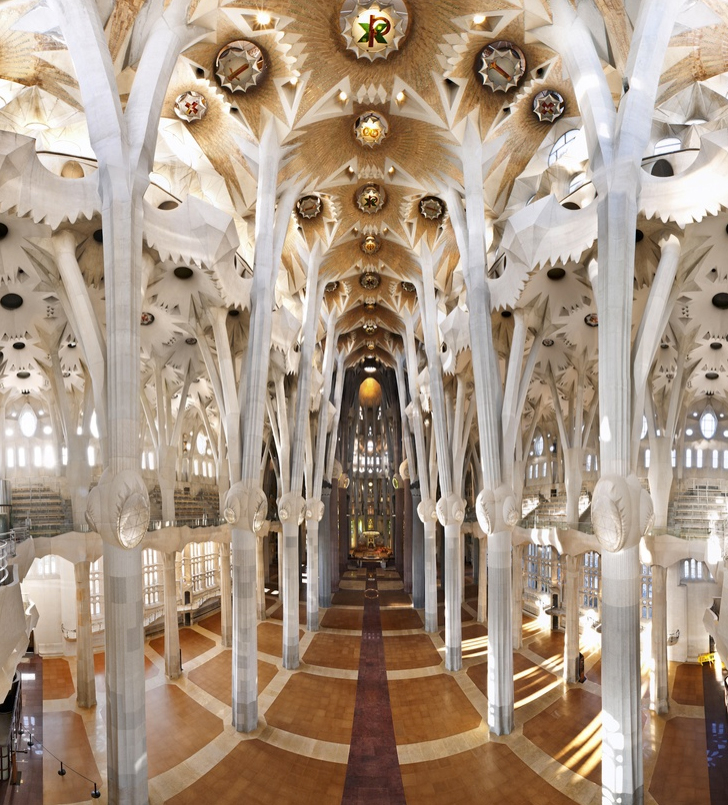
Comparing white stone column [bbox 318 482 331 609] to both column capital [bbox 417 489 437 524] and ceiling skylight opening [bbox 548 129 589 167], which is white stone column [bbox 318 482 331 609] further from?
ceiling skylight opening [bbox 548 129 589 167]

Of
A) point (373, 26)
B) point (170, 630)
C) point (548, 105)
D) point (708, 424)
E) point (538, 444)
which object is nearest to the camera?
point (373, 26)

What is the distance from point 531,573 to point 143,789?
2027cm

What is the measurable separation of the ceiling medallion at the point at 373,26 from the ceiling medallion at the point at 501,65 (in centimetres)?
177

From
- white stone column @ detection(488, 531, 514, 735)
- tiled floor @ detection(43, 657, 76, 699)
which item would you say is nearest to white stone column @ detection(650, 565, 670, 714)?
white stone column @ detection(488, 531, 514, 735)

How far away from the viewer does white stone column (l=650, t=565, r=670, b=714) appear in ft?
40.7

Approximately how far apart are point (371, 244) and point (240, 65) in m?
8.73

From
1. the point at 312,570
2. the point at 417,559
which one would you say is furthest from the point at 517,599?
the point at 417,559

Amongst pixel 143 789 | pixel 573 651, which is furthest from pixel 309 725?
pixel 573 651

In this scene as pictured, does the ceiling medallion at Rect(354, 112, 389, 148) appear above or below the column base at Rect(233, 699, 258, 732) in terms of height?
above

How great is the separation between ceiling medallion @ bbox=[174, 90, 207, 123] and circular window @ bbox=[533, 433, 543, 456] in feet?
72.0

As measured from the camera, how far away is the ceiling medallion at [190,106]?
10758mm

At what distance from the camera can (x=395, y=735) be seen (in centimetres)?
1119

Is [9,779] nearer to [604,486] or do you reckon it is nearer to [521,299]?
[604,486]

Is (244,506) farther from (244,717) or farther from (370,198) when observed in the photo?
(370,198)
